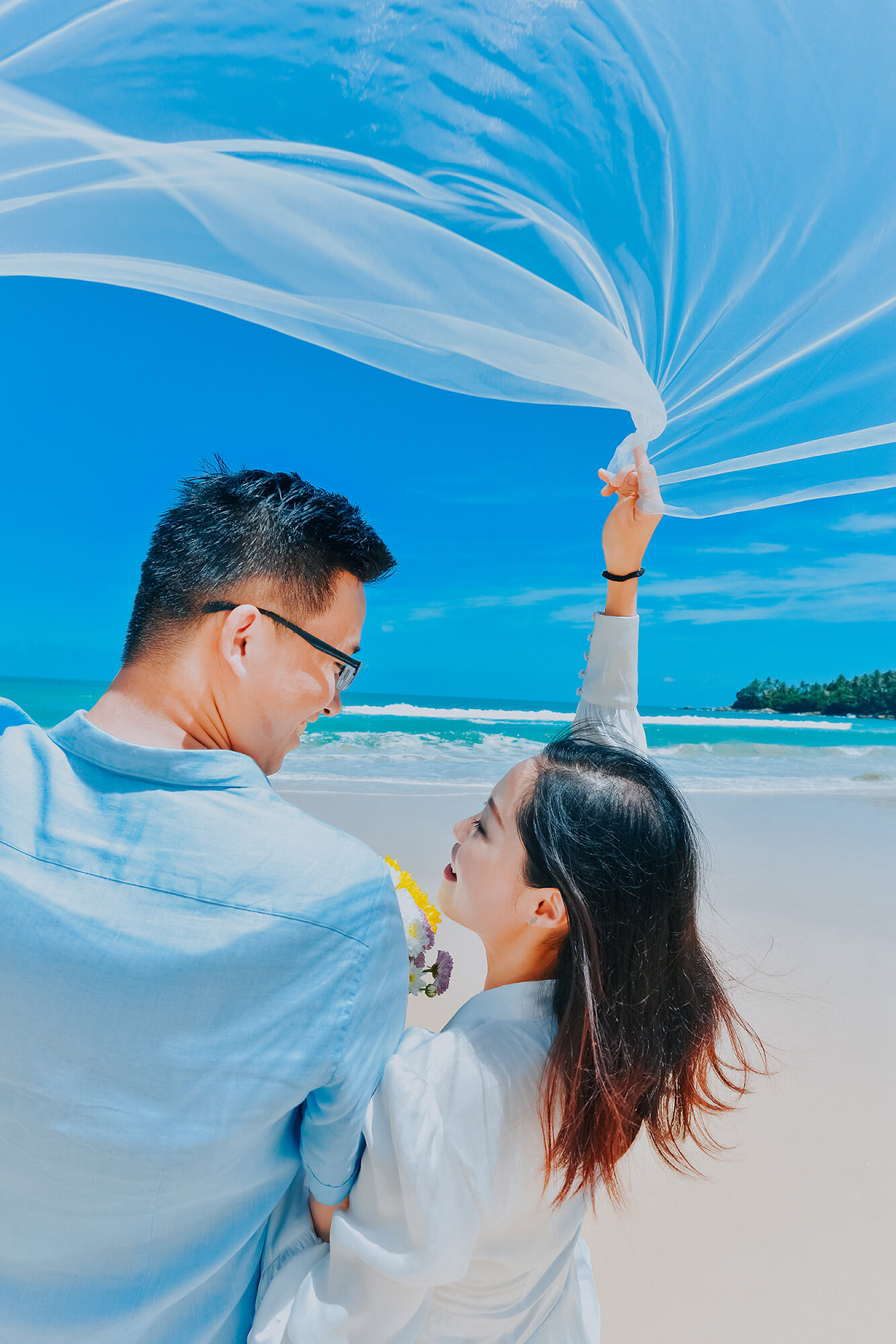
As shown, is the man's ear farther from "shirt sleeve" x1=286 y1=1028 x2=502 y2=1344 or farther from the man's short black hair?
"shirt sleeve" x1=286 y1=1028 x2=502 y2=1344

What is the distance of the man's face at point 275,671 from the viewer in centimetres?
140

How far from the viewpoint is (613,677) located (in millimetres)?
2059

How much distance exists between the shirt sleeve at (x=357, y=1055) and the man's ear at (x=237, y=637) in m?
0.56

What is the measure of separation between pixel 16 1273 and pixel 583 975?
36.2 inches

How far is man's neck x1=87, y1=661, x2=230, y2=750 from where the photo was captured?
1232 mm

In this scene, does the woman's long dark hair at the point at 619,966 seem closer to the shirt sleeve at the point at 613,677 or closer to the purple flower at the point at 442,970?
the shirt sleeve at the point at 613,677

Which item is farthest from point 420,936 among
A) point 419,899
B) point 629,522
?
point 629,522

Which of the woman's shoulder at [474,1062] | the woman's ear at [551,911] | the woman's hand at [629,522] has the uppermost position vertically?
the woman's hand at [629,522]

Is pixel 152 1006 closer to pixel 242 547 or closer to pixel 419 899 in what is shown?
pixel 242 547

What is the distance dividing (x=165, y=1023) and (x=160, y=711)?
1.71 feet

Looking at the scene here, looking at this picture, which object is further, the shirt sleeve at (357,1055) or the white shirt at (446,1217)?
the white shirt at (446,1217)

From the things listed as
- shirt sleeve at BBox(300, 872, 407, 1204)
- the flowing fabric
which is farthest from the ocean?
shirt sleeve at BBox(300, 872, 407, 1204)

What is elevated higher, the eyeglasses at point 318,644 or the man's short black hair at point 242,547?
the man's short black hair at point 242,547

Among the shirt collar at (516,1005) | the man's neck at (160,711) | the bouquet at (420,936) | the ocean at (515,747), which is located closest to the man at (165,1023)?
the man's neck at (160,711)
